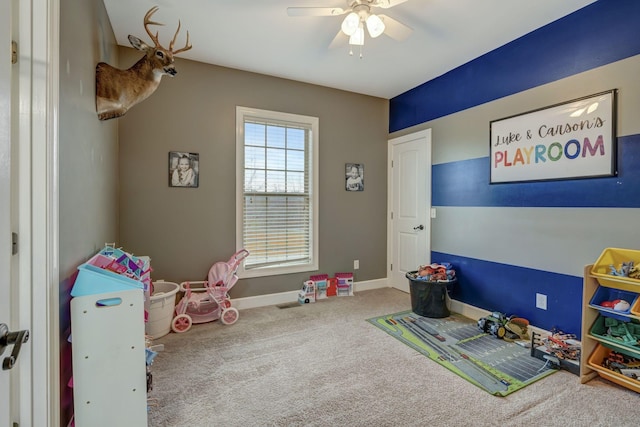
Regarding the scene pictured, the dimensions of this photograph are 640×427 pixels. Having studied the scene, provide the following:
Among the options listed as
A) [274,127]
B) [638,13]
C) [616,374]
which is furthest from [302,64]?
[616,374]

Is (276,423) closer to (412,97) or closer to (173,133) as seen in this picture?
(173,133)

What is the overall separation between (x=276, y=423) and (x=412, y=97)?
3947 mm

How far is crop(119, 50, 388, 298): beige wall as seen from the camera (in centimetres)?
307

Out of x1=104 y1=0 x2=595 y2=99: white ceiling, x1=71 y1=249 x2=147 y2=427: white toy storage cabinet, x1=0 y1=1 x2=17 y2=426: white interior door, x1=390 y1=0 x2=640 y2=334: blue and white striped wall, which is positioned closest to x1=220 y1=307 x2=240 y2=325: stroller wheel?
x1=71 y1=249 x2=147 y2=427: white toy storage cabinet

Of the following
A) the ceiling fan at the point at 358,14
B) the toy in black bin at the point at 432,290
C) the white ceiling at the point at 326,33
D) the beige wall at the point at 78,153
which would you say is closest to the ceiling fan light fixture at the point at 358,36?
the ceiling fan at the point at 358,14

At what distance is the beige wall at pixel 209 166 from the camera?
3.07 meters

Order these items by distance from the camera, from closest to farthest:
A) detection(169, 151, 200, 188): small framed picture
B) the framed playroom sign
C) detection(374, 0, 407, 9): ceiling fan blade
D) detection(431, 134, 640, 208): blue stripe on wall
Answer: detection(374, 0, 407, 9): ceiling fan blade
detection(431, 134, 640, 208): blue stripe on wall
the framed playroom sign
detection(169, 151, 200, 188): small framed picture

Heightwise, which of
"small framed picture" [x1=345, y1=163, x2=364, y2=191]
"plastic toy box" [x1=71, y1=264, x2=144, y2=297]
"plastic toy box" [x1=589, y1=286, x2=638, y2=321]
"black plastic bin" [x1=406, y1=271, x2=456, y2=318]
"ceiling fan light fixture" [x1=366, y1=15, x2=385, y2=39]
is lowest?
"black plastic bin" [x1=406, y1=271, x2=456, y2=318]

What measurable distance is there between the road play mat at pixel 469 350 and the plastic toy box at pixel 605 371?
0.26 metres

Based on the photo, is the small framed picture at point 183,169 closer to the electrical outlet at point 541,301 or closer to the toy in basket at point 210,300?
the toy in basket at point 210,300

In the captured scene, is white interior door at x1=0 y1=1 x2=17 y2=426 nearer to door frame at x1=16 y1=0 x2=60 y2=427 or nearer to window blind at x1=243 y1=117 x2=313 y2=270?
door frame at x1=16 y1=0 x2=60 y2=427

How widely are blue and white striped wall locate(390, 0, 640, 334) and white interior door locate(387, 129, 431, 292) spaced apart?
15 cm

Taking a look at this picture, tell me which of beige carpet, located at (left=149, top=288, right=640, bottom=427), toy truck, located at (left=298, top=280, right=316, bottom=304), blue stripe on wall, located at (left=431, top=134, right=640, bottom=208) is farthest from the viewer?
toy truck, located at (left=298, top=280, right=316, bottom=304)

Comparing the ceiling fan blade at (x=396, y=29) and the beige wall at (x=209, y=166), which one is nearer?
the ceiling fan blade at (x=396, y=29)
